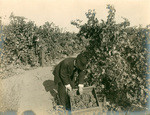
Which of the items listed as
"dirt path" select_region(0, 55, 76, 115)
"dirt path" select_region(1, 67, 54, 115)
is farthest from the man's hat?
"dirt path" select_region(1, 67, 54, 115)

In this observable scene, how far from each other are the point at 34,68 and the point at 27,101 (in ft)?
16.8

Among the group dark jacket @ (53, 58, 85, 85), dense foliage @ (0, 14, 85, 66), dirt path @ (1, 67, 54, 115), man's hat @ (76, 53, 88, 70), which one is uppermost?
dense foliage @ (0, 14, 85, 66)

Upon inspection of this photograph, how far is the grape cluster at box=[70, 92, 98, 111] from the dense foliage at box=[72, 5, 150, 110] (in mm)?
484

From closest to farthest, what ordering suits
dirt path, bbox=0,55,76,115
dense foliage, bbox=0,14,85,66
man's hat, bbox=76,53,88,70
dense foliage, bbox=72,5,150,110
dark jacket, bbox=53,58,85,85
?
1. man's hat, bbox=76,53,88,70
2. dense foliage, bbox=72,5,150,110
3. dark jacket, bbox=53,58,85,85
4. dirt path, bbox=0,55,76,115
5. dense foliage, bbox=0,14,85,66

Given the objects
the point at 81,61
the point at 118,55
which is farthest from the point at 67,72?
the point at 118,55

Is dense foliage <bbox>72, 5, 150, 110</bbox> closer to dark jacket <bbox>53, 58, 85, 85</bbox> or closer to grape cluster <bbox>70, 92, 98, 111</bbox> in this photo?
dark jacket <bbox>53, 58, 85, 85</bbox>

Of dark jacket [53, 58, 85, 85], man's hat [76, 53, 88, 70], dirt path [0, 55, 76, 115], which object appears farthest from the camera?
dirt path [0, 55, 76, 115]

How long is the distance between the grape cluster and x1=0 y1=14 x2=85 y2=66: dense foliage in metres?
5.39

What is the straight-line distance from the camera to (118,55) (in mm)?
3812

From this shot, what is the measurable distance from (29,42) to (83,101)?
7227 mm

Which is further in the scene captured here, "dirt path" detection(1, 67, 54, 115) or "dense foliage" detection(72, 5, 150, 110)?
A: "dirt path" detection(1, 67, 54, 115)

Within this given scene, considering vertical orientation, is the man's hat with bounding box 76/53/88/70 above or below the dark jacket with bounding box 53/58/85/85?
above

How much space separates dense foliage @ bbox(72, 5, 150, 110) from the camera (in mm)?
3844

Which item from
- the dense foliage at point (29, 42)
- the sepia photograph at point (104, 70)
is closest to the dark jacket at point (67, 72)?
the sepia photograph at point (104, 70)
